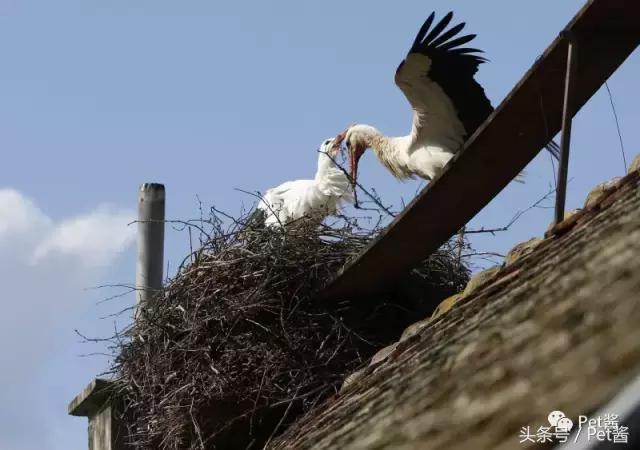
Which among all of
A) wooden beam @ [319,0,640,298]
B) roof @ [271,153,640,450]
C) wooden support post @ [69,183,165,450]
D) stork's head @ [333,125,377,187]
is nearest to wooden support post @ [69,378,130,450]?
wooden support post @ [69,183,165,450]

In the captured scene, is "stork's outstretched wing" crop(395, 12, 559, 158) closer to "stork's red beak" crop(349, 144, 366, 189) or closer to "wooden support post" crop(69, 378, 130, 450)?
"stork's red beak" crop(349, 144, 366, 189)

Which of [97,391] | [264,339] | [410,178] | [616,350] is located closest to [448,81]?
[410,178]

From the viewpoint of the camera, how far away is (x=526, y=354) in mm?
2191

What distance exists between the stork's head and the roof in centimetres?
563

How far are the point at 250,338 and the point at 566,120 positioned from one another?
2.48 meters

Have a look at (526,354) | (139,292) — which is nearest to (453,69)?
(139,292)

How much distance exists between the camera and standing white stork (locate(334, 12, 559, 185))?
7.77 m

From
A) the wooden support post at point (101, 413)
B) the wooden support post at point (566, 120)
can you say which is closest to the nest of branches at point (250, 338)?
the wooden support post at point (101, 413)

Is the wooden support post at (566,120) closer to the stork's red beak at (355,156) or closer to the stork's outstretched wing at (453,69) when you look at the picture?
the stork's outstretched wing at (453,69)

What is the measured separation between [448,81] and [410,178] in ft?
3.44

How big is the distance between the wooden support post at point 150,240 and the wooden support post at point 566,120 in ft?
10.5

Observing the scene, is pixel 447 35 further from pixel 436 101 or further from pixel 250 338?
pixel 250 338

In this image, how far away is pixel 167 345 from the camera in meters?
6.06

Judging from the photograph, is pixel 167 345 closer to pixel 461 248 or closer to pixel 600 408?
pixel 461 248
